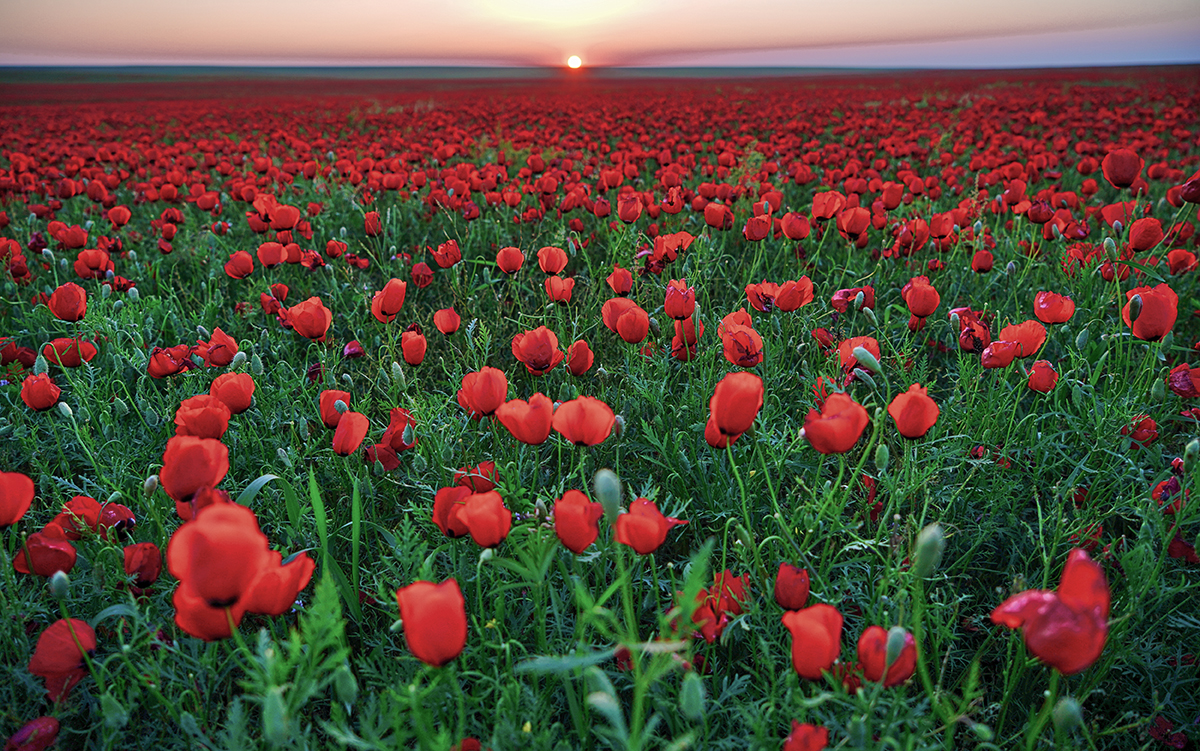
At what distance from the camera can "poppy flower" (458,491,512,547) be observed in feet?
3.68

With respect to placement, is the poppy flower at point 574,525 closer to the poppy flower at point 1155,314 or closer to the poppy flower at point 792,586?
the poppy flower at point 792,586

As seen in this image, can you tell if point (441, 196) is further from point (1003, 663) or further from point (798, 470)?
point (1003, 663)

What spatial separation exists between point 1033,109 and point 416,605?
12.5 metres

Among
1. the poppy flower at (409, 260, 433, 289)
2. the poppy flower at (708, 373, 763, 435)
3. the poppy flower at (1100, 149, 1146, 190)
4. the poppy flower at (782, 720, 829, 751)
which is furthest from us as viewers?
the poppy flower at (409, 260, 433, 289)

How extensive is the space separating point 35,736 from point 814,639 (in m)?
1.25

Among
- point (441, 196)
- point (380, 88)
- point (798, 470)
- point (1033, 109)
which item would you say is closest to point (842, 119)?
point (1033, 109)

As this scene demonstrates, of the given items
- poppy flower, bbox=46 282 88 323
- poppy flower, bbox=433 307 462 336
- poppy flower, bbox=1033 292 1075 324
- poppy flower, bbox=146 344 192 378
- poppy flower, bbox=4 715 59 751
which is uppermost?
poppy flower, bbox=1033 292 1075 324

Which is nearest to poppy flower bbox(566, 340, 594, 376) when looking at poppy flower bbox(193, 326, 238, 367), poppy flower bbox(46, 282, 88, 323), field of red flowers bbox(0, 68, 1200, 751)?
field of red flowers bbox(0, 68, 1200, 751)

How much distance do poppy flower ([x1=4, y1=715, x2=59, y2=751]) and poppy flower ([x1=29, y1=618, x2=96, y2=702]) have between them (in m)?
0.04

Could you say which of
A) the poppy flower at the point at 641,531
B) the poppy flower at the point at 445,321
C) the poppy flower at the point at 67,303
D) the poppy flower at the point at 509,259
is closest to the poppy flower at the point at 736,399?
the poppy flower at the point at 641,531

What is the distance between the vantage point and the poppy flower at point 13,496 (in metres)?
1.17

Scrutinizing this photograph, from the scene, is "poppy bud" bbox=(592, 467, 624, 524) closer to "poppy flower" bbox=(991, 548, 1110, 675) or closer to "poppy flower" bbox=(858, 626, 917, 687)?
"poppy flower" bbox=(858, 626, 917, 687)

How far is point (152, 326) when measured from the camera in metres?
2.91

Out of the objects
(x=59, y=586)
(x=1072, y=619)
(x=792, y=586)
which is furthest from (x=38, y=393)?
(x=1072, y=619)
